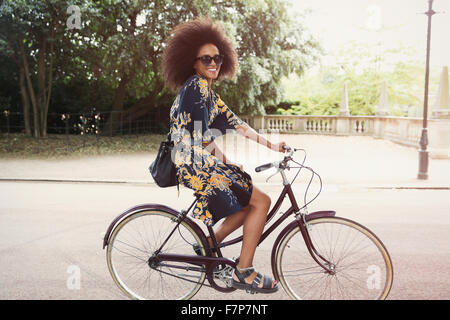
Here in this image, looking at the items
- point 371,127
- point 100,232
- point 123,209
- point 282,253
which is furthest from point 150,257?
point 371,127

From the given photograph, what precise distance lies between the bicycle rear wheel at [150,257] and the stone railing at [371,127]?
12.5 metres

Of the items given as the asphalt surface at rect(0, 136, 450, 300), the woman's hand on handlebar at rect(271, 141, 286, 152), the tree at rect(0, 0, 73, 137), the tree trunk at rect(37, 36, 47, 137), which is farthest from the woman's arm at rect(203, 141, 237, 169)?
the tree trunk at rect(37, 36, 47, 137)

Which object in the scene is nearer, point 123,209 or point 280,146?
point 280,146

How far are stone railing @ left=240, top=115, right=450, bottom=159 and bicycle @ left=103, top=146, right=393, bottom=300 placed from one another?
1202cm

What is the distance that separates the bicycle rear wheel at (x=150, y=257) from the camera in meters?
3.25

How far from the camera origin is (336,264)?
3.27 metres

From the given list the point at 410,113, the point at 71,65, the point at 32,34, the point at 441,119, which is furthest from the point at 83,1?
the point at 410,113

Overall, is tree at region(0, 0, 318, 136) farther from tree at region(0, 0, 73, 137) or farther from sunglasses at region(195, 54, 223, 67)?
sunglasses at region(195, 54, 223, 67)

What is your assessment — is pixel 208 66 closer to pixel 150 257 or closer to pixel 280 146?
pixel 280 146

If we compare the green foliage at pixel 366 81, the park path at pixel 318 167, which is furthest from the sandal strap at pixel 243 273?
the green foliage at pixel 366 81

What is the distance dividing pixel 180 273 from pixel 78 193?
548 centimetres

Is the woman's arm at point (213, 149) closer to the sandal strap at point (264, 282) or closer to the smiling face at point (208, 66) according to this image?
the smiling face at point (208, 66)

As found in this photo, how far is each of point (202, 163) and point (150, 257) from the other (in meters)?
0.85

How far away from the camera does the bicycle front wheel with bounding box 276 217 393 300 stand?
10.1ft
